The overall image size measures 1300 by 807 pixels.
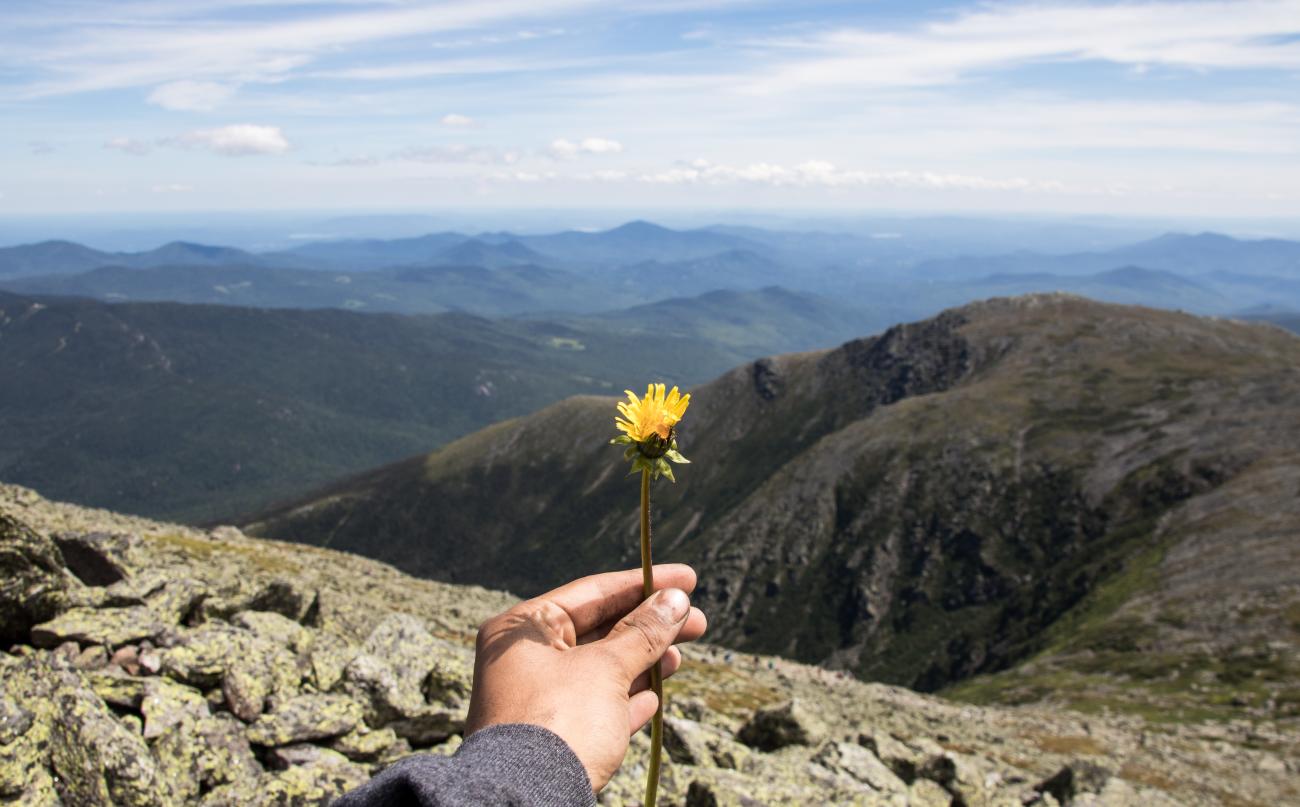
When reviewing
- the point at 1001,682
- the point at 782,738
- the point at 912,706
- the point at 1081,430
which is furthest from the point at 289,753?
the point at 1081,430

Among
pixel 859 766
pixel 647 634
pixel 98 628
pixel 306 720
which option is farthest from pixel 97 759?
pixel 859 766

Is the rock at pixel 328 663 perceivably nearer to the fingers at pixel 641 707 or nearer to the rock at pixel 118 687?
the rock at pixel 118 687

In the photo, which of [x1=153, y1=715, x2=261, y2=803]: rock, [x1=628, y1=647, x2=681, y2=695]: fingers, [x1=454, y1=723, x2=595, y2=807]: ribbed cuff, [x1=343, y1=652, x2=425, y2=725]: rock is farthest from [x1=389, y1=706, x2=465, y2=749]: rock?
[x1=454, y1=723, x2=595, y2=807]: ribbed cuff

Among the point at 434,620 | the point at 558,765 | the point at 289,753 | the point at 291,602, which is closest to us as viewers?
the point at 558,765

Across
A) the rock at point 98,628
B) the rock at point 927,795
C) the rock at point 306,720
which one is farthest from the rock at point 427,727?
the rock at point 927,795

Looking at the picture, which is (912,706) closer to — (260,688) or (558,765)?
(260,688)
